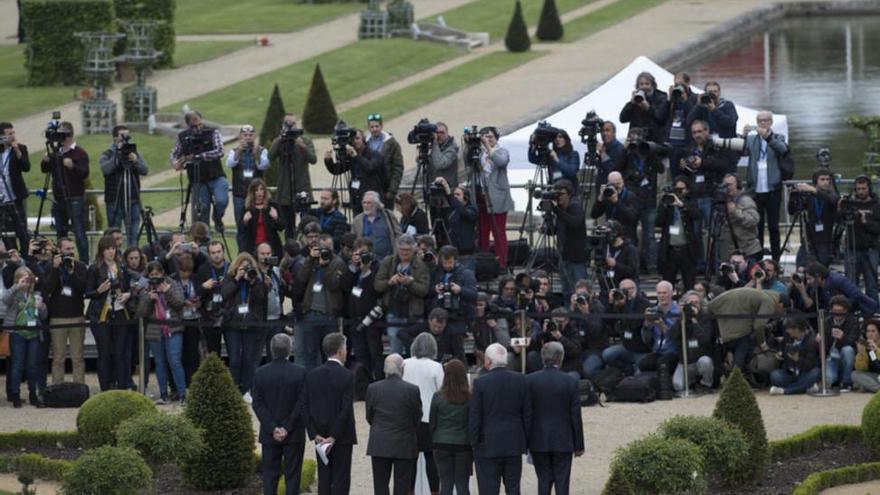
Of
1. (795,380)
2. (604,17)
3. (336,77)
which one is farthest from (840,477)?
(604,17)

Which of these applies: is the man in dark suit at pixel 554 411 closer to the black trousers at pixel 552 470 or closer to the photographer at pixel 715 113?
the black trousers at pixel 552 470

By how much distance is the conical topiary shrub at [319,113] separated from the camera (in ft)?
144

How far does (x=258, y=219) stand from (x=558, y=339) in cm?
436

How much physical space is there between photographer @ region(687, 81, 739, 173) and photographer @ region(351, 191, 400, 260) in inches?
161

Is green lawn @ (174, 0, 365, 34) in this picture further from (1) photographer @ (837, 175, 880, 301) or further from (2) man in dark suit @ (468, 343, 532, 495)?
(2) man in dark suit @ (468, 343, 532, 495)

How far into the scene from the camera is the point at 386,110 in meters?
46.9

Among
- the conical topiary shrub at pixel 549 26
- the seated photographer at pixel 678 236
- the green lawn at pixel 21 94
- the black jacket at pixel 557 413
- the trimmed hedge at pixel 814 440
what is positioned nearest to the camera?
the black jacket at pixel 557 413

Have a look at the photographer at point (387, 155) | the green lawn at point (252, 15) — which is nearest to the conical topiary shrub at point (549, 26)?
the green lawn at point (252, 15)

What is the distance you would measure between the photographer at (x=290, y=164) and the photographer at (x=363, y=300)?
267cm

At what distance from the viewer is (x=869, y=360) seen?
23719 millimetres

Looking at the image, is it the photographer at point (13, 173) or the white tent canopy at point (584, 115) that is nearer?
the photographer at point (13, 173)

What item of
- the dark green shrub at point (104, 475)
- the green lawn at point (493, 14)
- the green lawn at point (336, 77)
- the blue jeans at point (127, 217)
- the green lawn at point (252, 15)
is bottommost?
the dark green shrub at point (104, 475)

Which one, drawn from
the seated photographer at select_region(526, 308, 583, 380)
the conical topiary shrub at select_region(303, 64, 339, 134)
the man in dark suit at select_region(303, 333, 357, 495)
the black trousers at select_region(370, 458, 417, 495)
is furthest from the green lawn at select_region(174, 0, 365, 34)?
the black trousers at select_region(370, 458, 417, 495)

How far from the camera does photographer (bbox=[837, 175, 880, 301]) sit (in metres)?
25.0
